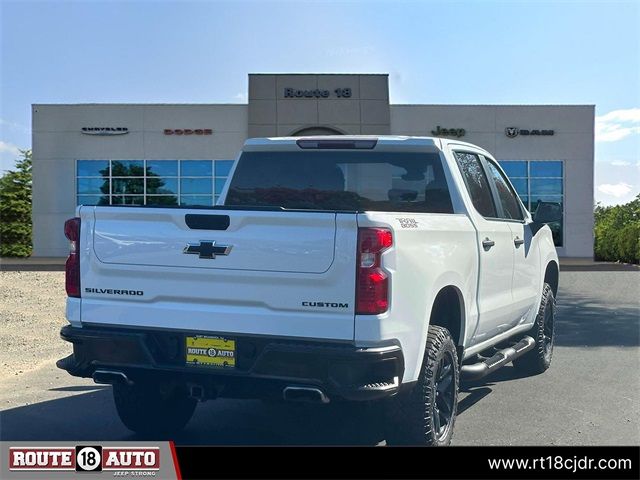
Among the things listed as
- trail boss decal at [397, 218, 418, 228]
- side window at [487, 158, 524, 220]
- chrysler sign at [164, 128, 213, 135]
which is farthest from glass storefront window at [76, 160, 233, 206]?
trail boss decal at [397, 218, 418, 228]

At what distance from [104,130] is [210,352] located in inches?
1166

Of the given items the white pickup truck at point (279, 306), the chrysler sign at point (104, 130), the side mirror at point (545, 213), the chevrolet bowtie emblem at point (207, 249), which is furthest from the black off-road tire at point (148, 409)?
the chrysler sign at point (104, 130)

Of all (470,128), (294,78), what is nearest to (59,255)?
(294,78)

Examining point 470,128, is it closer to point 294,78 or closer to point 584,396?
point 294,78

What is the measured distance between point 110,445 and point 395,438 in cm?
188

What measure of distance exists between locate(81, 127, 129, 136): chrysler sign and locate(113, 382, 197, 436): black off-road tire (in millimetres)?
28119

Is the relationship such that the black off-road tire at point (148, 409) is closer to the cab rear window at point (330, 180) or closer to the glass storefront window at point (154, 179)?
the cab rear window at point (330, 180)

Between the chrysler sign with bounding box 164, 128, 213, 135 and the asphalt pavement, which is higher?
the chrysler sign with bounding box 164, 128, 213, 135

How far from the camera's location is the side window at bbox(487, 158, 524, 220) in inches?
272

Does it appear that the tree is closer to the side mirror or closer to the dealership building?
the dealership building

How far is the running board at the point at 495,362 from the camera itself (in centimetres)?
567

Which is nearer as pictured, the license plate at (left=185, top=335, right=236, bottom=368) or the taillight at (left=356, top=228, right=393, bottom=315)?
the taillight at (left=356, top=228, right=393, bottom=315)

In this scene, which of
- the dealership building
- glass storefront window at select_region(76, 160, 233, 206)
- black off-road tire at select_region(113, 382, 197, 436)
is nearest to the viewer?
black off-road tire at select_region(113, 382, 197, 436)

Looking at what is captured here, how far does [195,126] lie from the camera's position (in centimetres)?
3209
